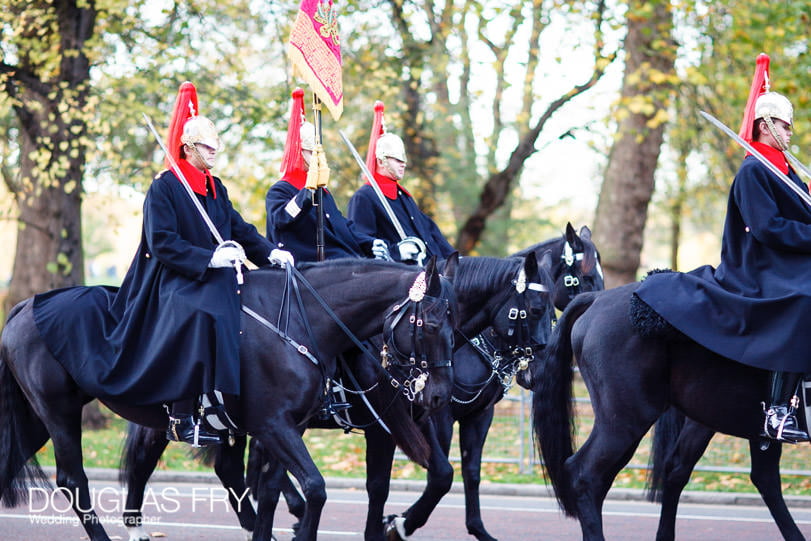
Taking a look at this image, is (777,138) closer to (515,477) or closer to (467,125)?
(515,477)

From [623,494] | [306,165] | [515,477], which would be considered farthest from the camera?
[515,477]

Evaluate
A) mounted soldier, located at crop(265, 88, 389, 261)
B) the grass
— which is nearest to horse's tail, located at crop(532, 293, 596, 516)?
mounted soldier, located at crop(265, 88, 389, 261)

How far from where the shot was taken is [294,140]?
8992 millimetres

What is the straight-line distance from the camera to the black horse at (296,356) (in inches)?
260

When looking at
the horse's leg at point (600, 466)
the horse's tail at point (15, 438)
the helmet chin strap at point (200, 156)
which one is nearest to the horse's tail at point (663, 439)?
the horse's leg at point (600, 466)

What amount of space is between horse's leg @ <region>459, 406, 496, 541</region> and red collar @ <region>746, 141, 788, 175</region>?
9.64 feet

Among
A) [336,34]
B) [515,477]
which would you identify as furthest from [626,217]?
[336,34]

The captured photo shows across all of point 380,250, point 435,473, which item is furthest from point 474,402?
point 380,250

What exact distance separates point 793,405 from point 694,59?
1260 cm

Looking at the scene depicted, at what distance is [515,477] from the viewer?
39.7 feet

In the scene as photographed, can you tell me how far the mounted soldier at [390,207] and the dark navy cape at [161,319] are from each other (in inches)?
75.6

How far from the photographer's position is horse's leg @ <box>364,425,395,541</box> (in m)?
7.66

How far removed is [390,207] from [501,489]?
3.61 m

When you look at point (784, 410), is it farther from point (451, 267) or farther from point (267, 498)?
point (267, 498)
